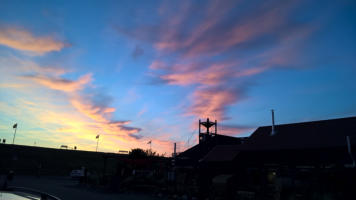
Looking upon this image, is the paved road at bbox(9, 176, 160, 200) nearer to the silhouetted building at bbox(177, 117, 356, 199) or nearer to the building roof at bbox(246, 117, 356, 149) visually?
the silhouetted building at bbox(177, 117, 356, 199)

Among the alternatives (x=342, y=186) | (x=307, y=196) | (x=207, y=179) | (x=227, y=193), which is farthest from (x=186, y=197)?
(x=342, y=186)

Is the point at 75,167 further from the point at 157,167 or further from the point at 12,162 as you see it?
the point at 157,167

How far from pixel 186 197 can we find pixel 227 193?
3328 mm

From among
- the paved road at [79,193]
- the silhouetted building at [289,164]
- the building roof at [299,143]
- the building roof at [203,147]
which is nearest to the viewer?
the silhouetted building at [289,164]

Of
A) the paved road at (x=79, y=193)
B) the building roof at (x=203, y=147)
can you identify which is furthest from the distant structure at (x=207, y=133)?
the paved road at (x=79, y=193)

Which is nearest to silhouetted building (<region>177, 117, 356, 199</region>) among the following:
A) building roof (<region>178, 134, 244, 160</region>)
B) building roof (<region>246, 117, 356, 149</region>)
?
building roof (<region>246, 117, 356, 149</region>)

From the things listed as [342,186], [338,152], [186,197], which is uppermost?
[338,152]

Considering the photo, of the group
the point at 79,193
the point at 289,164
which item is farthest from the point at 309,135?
the point at 79,193

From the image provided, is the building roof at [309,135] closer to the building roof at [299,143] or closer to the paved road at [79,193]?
the building roof at [299,143]

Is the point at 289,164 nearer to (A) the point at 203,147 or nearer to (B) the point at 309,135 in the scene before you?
(B) the point at 309,135

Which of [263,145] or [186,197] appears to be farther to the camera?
[263,145]

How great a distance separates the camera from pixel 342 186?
15945 mm

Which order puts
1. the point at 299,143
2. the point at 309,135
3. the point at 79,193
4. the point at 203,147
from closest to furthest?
the point at 299,143 < the point at 79,193 < the point at 309,135 < the point at 203,147

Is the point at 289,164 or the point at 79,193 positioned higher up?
the point at 289,164
